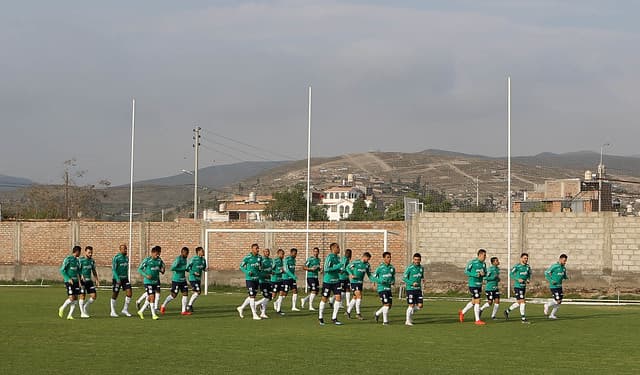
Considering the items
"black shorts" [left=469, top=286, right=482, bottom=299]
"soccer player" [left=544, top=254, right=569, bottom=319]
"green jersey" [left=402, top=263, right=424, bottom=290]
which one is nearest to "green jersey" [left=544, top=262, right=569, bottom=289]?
"soccer player" [left=544, top=254, right=569, bottom=319]

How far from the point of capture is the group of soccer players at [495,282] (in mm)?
26125

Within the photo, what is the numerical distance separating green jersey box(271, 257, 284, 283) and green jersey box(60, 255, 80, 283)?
244 inches

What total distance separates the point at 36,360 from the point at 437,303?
20.4 metres

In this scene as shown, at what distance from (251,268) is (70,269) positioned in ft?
16.4

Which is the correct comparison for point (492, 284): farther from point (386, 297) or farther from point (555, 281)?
point (386, 297)

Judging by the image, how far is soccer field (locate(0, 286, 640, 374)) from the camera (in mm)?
16484

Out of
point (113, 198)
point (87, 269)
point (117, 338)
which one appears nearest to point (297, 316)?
point (87, 269)

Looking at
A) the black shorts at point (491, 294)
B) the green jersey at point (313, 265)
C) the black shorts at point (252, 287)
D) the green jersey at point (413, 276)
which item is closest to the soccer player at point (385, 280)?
the green jersey at point (413, 276)

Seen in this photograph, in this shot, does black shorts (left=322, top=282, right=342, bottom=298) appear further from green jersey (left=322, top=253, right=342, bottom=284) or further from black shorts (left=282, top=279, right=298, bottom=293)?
black shorts (left=282, top=279, right=298, bottom=293)

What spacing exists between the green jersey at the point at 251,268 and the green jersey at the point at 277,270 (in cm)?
200

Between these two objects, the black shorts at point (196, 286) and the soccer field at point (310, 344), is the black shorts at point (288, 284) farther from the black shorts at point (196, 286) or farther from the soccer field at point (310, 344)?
the black shorts at point (196, 286)

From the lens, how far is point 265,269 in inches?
1116

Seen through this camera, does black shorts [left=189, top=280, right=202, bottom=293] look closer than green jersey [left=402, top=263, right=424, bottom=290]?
No

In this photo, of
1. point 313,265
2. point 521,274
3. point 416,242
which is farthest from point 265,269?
point 416,242
